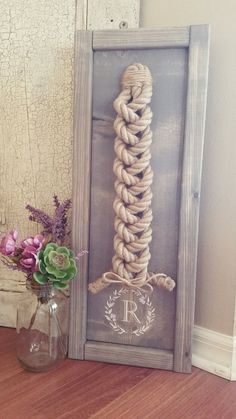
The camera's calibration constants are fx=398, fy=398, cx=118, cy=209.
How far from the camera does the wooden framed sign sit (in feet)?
2.75

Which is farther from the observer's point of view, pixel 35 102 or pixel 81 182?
pixel 35 102

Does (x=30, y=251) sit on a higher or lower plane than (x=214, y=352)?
higher

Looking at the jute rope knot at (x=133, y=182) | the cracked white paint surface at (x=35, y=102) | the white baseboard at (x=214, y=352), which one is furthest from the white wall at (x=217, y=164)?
the cracked white paint surface at (x=35, y=102)

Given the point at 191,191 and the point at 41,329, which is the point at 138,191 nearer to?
the point at 191,191

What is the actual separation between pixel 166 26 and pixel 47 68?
304 millimetres

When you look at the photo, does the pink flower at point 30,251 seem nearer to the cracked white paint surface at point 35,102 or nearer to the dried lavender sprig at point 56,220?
the dried lavender sprig at point 56,220

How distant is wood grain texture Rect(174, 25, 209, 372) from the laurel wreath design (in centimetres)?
6

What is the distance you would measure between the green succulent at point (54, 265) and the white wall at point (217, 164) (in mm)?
305

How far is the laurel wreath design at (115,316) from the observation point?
902mm

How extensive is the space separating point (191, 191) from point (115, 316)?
336 millimetres

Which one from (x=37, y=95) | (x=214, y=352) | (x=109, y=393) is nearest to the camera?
(x=109, y=393)

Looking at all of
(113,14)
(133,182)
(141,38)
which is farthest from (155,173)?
(113,14)

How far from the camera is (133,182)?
33.2 inches

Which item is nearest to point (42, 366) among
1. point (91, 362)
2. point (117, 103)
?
point (91, 362)
